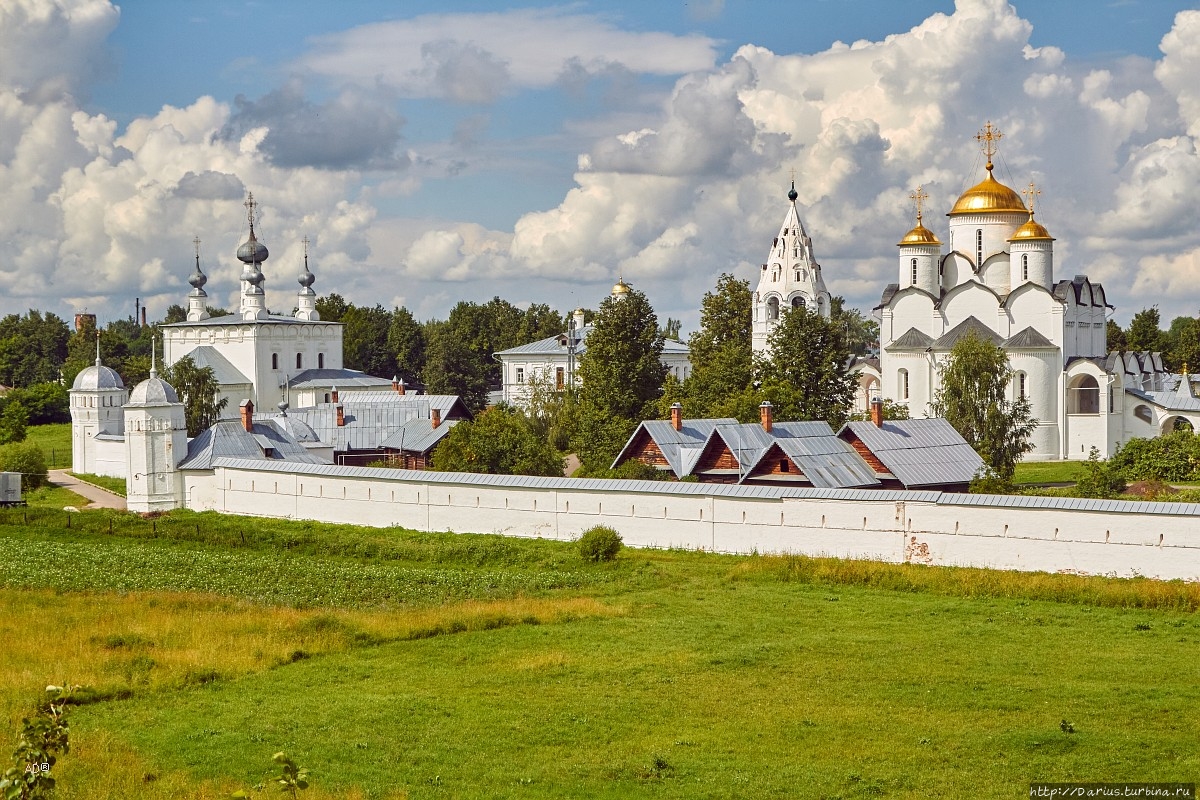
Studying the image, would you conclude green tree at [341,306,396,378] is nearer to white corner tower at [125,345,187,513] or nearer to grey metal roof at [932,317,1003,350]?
grey metal roof at [932,317,1003,350]

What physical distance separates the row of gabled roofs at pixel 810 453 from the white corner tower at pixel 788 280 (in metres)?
20.9

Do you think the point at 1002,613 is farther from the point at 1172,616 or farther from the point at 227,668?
the point at 227,668

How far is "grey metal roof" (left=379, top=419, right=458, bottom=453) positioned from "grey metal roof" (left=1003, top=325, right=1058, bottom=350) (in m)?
17.2

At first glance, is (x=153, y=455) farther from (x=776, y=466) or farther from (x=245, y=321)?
(x=245, y=321)

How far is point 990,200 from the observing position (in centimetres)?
4706

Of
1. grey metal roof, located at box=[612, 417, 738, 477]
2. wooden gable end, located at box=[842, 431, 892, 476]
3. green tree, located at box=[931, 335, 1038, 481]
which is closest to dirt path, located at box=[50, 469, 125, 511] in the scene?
grey metal roof, located at box=[612, 417, 738, 477]

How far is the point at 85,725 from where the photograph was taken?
1241 centimetres

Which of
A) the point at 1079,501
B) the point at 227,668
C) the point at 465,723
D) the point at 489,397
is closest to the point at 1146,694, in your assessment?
the point at 465,723

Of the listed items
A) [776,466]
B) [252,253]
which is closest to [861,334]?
[252,253]

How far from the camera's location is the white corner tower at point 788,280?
2005 inches

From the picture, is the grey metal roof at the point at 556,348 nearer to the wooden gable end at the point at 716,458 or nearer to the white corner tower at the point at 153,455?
the white corner tower at the point at 153,455

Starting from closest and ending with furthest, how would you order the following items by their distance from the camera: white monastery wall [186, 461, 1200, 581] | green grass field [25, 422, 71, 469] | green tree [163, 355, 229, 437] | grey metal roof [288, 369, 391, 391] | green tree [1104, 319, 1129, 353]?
white monastery wall [186, 461, 1200, 581]
green tree [163, 355, 229, 437]
green grass field [25, 422, 71, 469]
grey metal roof [288, 369, 391, 391]
green tree [1104, 319, 1129, 353]

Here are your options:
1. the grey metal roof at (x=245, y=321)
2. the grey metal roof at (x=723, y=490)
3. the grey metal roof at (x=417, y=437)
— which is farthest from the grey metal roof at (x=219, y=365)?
the grey metal roof at (x=723, y=490)

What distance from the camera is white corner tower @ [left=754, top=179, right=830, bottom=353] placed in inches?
2005
